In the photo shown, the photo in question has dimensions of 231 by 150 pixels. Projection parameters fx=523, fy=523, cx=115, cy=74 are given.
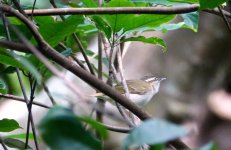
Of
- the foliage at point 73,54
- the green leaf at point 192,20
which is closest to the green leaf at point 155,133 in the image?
the foliage at point 73,54

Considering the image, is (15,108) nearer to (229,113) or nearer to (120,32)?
(120,32)

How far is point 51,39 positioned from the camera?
0.94m

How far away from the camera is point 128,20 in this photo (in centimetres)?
104

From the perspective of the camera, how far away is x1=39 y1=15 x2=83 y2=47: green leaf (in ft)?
2.94

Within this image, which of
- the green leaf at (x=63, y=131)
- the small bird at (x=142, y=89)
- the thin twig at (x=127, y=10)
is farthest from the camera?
the small bird at (x=142, y=89)

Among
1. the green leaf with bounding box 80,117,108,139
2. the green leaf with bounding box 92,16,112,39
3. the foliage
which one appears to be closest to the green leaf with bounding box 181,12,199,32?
the foliage

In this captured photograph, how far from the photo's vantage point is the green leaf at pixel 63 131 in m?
0.42

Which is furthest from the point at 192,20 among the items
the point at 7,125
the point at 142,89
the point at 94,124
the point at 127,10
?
the point at 142,89

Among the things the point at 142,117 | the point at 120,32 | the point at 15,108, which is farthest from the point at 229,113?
the point at 142,117

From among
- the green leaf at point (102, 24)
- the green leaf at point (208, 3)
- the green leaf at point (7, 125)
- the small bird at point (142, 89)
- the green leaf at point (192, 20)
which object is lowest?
the small bird at point (142, 89)

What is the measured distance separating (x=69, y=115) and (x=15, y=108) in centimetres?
252

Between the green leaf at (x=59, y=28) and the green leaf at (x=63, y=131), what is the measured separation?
0.46 metres

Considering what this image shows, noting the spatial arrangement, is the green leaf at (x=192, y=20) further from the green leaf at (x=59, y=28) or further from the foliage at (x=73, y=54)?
the green leaf at (x=59, y=28)

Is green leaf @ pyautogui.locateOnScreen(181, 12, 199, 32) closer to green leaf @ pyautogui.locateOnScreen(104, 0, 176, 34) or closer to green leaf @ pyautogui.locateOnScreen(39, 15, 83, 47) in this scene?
green leaf @ pyautogui.locateOnScreen(104, 0, 176, 34)
